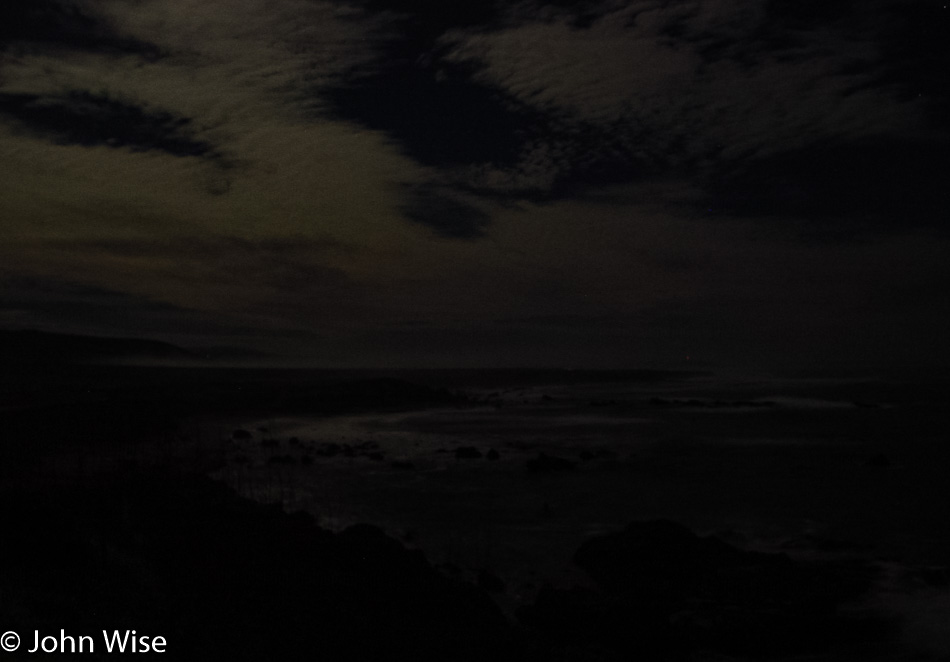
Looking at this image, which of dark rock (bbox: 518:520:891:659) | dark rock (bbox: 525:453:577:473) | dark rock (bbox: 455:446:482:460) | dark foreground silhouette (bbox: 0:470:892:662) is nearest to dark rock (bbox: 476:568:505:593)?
dark foreground silhouette (bbox: 0:470:892:662)

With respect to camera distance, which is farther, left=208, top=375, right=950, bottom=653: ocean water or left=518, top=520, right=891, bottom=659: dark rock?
left=208, top=375, right=950, bottom=653: ocean water

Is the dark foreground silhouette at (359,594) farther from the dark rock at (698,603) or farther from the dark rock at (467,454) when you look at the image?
the dark rock at (467,454)

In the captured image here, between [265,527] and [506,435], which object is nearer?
[265,527]

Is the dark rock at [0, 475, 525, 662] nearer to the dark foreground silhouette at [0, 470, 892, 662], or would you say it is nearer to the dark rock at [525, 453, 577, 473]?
the dark foreground silhouette at [0, 470, 892, 662]

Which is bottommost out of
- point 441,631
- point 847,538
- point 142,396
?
point 847,538

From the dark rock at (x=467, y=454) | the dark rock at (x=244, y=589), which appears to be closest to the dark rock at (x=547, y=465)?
the dark rock at (x=467, y=454)

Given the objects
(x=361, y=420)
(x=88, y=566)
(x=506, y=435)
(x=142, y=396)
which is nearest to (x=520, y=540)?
(x=88, y=566)

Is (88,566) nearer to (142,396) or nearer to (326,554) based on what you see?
(326,554)

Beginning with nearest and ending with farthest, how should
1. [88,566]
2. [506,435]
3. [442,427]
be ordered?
[88,566]
[506,435]
[442,427]

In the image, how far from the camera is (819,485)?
3023 centimetres

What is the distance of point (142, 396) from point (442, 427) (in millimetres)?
31066

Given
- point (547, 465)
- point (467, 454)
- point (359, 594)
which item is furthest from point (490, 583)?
point (467, 454)

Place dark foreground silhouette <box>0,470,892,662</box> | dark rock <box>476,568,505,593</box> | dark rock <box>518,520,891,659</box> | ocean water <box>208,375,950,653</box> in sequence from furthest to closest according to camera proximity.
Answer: ocean water <box>208,375,950,653</box>
dark rock <box>476,568,505,593</box>
dark rock <box>518,520,891,659</box>
dark foreground silhouette <box>0,470,892,662</box>

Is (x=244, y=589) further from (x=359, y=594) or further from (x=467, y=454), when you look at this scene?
(x=467, y=454)
